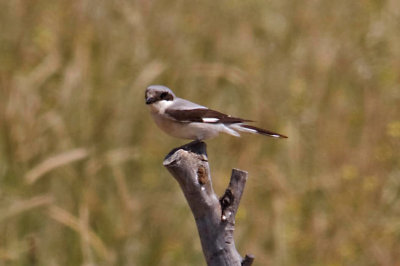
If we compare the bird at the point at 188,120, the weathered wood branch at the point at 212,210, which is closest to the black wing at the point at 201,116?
the bird at the point at 188,120

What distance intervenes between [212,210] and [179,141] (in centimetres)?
329

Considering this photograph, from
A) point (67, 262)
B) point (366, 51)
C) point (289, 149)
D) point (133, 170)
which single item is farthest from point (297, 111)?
point (67, 262)

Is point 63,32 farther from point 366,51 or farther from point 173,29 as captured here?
point 366,51

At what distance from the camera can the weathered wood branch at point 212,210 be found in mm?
3000

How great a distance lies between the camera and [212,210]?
3.04 metres

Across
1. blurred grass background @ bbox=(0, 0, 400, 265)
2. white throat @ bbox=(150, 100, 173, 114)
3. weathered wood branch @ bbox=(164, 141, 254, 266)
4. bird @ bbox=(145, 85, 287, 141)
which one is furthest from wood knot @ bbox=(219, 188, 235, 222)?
blurred grass background @ bbox=(0, 0, 400, 265)

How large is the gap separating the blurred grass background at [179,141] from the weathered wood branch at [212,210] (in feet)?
5.35

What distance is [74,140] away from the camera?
5.75 meters

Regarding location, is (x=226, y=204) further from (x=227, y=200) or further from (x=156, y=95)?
(x=156, y=95)

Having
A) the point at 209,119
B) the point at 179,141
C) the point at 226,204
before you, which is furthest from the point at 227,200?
the point at 179,141

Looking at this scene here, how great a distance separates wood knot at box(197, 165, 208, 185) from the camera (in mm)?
3061

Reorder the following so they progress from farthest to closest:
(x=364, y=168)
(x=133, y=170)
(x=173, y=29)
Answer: (x=173, y=29) < (x=364, y=168) < (x=133, y=170)

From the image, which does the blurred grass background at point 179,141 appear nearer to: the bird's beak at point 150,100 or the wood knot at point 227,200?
the bird's beak at point 150,100

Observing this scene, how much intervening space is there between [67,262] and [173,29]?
115 inches
